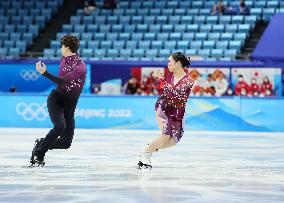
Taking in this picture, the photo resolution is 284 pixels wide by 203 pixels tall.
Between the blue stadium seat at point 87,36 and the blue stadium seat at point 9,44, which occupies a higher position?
the blue stadium seat at point 87,36

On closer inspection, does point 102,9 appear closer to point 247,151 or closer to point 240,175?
point 247,151

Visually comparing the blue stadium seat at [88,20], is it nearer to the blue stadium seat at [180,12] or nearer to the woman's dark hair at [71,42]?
the blue stadium seat at [180,12]

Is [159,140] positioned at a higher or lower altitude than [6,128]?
higher

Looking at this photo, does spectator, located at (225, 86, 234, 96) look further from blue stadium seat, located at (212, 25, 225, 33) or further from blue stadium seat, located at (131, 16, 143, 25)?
blue stadium seat, located at (131, 16, 143, 25)

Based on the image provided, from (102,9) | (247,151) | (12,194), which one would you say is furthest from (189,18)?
(12,194)

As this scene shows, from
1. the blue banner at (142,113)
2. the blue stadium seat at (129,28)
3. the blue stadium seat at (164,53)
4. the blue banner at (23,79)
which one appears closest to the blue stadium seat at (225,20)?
the blue stadium seat at (164,53)

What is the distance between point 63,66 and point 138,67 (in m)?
15.7

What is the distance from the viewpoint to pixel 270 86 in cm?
2480

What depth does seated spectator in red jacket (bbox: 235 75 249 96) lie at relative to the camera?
2445 cm

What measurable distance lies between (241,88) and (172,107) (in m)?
14.5

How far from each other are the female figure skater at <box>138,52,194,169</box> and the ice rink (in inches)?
13.5

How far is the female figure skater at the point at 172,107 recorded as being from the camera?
10242mm

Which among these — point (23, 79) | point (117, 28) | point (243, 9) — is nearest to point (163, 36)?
point (117, 28)

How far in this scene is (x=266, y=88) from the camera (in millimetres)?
24734
